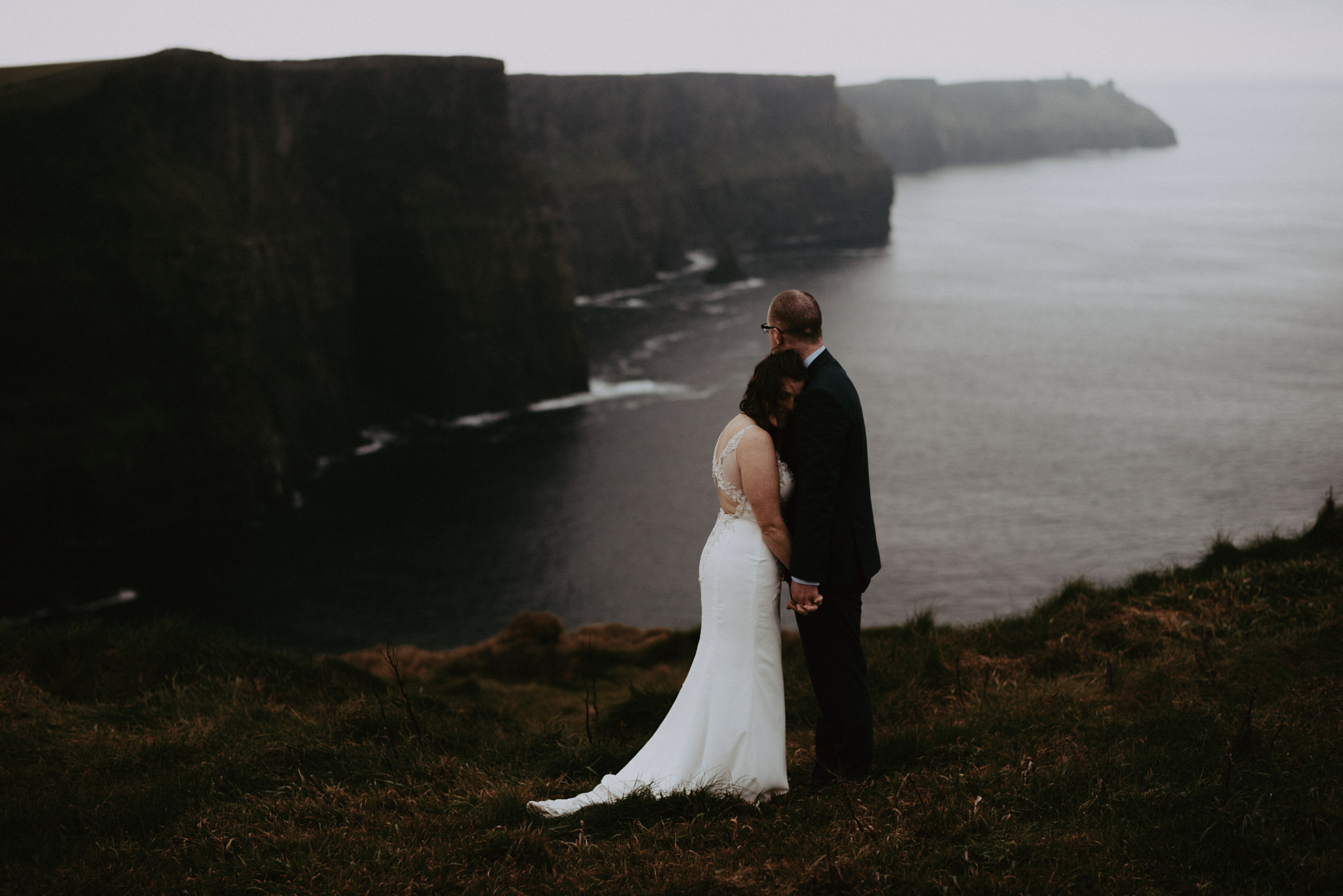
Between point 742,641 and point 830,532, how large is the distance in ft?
3.04

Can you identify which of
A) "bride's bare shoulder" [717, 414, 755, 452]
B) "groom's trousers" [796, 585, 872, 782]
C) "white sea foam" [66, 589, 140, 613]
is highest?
"bride's bare shoulder" [717, 414, 755, 452]

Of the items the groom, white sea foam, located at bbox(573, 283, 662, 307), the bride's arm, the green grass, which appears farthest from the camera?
white sea foam, located at bbox(573, 283, 662, 307)

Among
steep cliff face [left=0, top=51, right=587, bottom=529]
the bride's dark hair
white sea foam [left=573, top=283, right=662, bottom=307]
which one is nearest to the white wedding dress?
the bride's dark hair

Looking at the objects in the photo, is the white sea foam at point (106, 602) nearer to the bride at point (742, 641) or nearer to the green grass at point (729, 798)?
the green grass at point (729, 798)

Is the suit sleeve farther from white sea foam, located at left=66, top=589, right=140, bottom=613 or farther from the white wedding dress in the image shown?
white sea foam, located at left=66, top=589, right=140, bottom=613

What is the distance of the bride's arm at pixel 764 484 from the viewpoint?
6199mm

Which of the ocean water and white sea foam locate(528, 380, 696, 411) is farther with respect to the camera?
white sea foam locate(528, 380, 696, 411)

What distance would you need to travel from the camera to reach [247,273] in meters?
58.2

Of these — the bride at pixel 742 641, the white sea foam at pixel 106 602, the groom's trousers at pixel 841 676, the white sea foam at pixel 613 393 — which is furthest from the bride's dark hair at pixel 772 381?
the white sea foam at pixel 613 393

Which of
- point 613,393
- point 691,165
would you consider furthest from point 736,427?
point 691,165

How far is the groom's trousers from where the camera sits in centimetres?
622

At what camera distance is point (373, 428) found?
72.6m

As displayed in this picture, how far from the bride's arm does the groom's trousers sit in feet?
1.33

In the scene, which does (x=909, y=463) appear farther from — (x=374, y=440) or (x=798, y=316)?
(x=798, y=316)
